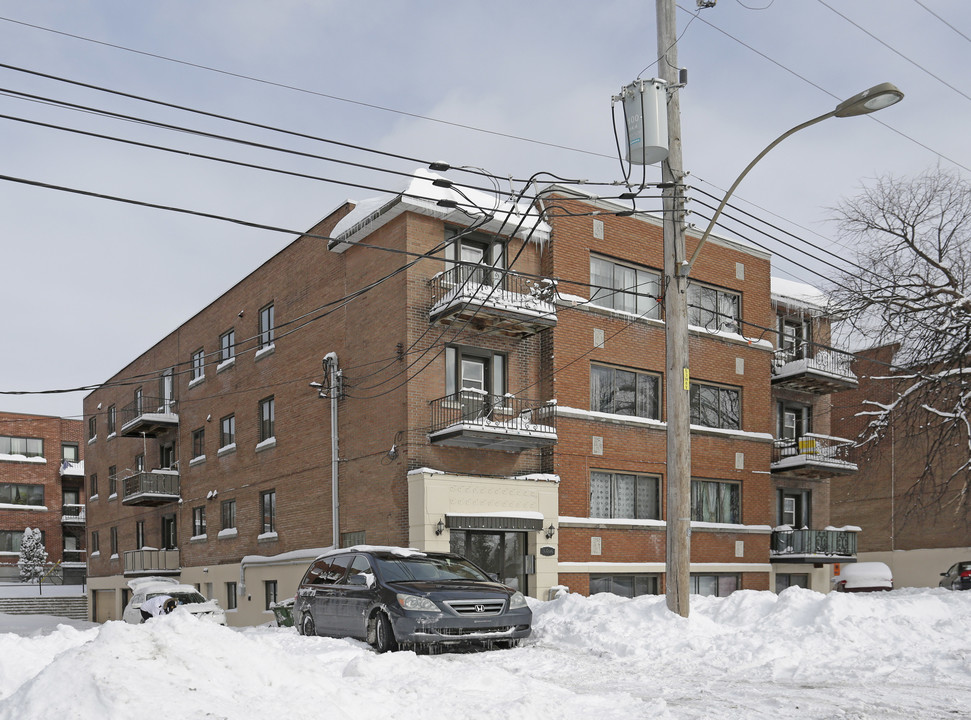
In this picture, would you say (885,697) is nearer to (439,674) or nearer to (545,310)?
(439,674)

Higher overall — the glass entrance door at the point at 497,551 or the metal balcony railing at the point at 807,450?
the metal balcony railing at the point at 807,450

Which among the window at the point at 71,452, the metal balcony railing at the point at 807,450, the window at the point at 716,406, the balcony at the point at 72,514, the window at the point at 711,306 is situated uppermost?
the window at the point at 711,306

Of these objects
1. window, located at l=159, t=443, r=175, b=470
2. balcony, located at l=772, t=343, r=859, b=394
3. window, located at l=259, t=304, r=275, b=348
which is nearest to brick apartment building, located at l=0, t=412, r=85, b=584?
window, located at l=159, t=443, r=175, b=470

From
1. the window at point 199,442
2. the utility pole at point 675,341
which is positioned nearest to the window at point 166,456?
the window at point 199,442

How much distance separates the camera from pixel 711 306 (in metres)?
29.7

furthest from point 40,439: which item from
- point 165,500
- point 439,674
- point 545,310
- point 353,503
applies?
point 439,674

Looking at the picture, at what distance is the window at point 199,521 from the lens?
35.1 m

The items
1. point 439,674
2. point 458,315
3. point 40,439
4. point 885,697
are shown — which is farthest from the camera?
point 40,439

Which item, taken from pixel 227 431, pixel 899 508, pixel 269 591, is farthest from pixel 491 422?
pixel 899 508

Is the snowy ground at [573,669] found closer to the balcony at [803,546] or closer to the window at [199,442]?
the balcony at [803,546]

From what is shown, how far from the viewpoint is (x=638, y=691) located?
10367 millimetres

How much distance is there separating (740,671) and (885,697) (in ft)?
7.20

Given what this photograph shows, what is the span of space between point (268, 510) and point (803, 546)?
55.6 ft

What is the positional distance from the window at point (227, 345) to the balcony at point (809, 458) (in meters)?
18.6
